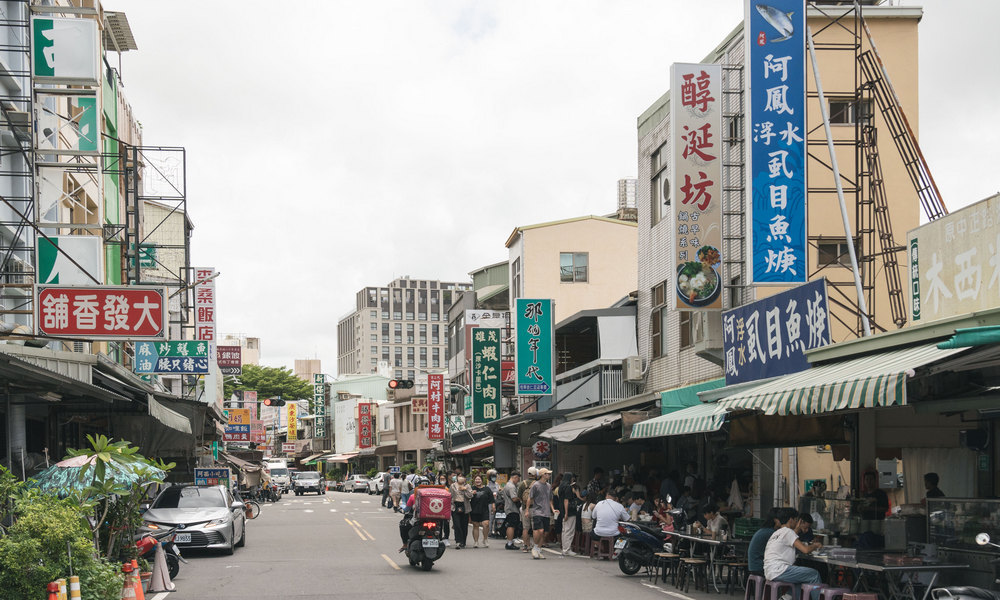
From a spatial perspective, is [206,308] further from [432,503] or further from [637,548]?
[637,548]

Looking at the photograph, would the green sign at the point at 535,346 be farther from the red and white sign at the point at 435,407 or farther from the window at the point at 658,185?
the red and white sign at the point at 435,407

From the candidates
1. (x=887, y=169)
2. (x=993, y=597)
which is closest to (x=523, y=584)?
(x=993, y=597)

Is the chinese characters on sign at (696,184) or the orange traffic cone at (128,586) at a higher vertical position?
the chinese characters on sign at (696,184)

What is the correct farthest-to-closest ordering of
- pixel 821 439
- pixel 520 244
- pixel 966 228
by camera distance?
pixel 520 244 → pixel 821 439 → pixel 966 228

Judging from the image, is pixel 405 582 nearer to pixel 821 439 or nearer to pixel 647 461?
pixel 821 439

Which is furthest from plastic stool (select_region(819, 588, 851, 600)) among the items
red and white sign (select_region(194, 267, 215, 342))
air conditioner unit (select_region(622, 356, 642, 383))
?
red and white sign (select_region(194, 267, 215, 342))

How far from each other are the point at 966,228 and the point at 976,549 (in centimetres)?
383

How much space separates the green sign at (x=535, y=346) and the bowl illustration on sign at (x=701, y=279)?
12.9m

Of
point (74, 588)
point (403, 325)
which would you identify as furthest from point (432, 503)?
point (403, 325)

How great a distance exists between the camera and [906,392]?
10.2 m

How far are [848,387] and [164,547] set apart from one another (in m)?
10.9

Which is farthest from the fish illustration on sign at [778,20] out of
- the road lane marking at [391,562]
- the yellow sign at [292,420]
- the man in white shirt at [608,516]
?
the yellow sign at [292,420]

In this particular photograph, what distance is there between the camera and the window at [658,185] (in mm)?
26438

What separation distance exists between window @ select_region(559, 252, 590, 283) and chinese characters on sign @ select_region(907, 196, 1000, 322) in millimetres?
32053
